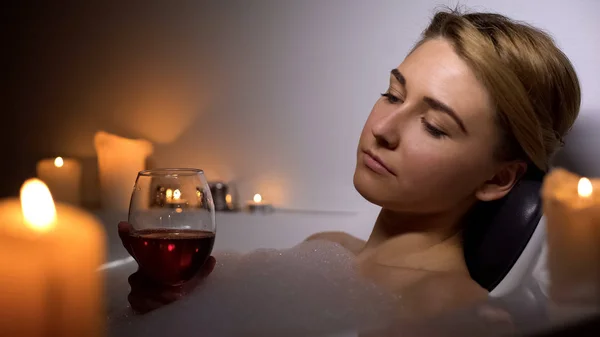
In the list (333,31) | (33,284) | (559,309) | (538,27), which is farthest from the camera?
(333,31)

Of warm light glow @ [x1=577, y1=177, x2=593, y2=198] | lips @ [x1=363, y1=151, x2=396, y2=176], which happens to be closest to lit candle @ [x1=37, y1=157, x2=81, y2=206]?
lips @ [x1=363, y1=151, x2=396, y2=176]

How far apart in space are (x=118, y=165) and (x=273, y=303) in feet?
1.69

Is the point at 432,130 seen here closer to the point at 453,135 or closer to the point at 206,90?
the point at 453,135

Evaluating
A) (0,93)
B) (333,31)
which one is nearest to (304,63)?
(333,31)

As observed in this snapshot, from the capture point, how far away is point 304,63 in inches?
40.9

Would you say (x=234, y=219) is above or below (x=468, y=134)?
below

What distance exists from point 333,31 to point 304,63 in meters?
0.07

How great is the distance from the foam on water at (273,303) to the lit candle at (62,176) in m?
0.37

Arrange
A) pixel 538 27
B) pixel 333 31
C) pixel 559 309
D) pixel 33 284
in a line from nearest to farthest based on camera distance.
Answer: pixel 33 284, pixel 559 309, pixel 538 27, pixel 333 31

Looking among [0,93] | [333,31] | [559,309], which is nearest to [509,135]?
[559,309]

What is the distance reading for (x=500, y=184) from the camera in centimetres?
81

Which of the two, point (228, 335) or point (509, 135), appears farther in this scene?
point (509, 135)

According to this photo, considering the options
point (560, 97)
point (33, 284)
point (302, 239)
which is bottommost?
point (302, 239)

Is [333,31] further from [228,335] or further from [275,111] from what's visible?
[228,335]
